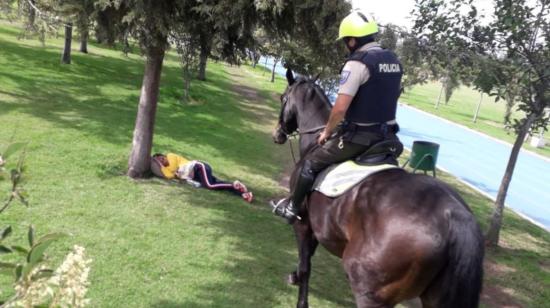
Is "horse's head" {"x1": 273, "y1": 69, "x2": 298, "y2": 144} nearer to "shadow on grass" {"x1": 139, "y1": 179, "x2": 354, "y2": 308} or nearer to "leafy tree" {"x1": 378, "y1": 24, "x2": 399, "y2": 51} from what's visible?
"shadow on grass" {"x1": 139, "y1": 179, "x2": 354, "y2": 308}

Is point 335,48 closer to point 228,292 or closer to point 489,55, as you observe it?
point 489,55

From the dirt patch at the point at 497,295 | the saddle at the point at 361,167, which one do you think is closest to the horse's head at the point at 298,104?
the saddle at the point at 361,167

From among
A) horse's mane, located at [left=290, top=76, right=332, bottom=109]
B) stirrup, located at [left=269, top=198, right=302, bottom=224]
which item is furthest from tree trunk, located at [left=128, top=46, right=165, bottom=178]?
stirrup, located at [left=269, top=198, right=302, bottom=224]

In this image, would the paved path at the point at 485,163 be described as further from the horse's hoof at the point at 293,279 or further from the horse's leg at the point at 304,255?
the horse's leg at the point at 304,255

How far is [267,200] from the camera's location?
30.2 ft

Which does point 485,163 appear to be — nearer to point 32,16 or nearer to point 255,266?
point 255,266

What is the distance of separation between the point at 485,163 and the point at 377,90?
65.3 ft

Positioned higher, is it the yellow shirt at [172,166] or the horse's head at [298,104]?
the horse's head at [298,104]

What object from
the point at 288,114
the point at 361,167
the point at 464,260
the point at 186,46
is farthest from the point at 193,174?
the point at 464,260

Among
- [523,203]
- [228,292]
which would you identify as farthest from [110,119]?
[523,203]

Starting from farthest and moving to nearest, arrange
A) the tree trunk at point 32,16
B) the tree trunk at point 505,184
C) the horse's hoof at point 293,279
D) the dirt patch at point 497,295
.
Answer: the tree trunk at point 32,16
the tree trunk at point 505,184
the dirt patch at point 497,295
the horse's hoof at point 293,279

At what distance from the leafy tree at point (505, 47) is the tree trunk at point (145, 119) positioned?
192 inches

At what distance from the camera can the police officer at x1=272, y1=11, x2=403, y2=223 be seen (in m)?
4.21

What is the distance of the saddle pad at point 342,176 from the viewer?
4156 mm
